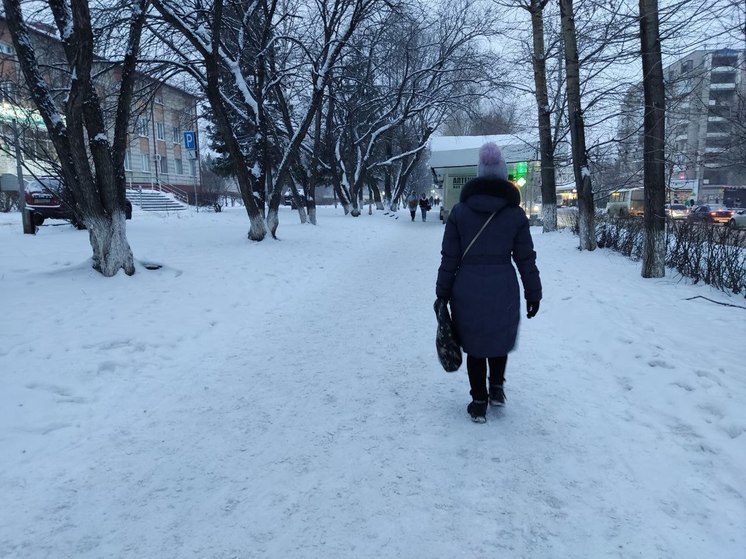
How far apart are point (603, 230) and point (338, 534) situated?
1226 cm

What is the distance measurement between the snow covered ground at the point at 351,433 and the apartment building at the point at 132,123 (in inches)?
185

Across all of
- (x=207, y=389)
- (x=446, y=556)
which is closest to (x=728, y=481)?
(x=446, y=556)

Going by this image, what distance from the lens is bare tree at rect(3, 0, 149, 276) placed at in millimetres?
6441

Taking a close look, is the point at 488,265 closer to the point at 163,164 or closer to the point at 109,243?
the point at 109,243

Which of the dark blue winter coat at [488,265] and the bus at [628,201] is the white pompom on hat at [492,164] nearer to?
the dark blue winter coat at [488,265]

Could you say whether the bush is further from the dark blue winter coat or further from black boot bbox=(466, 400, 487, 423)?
black boot bbox=(466, 400, 487, 423)

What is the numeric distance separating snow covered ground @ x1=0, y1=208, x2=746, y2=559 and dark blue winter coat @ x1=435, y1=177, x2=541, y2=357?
0.72 m

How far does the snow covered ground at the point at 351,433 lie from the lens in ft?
7.68

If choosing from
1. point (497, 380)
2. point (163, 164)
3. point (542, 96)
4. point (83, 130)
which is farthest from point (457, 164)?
point (163, 164)

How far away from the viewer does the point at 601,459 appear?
2.96 m

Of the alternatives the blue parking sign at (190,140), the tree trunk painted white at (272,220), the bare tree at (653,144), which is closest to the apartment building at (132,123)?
the blue parking sign at (190,140)

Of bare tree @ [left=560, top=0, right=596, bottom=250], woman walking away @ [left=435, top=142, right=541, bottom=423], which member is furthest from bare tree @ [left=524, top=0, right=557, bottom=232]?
woman walking away @ [left=435, top=142, right=541, bottom=423]

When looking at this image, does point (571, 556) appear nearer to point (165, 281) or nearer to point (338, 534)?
point (338, 534)

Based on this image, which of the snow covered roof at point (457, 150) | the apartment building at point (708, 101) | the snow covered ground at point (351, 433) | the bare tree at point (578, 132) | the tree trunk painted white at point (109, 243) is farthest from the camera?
the snow covered roof at point (457, 150)
